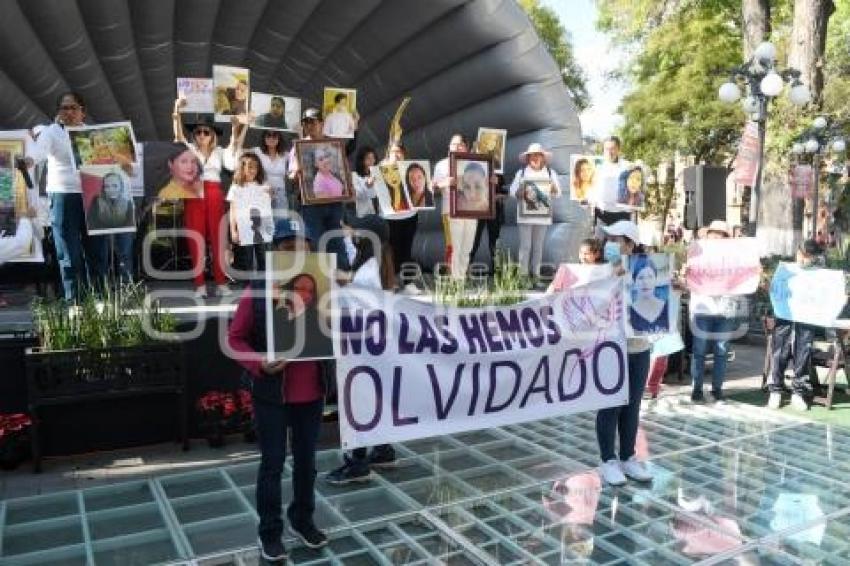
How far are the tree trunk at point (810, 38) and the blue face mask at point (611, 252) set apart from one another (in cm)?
1387

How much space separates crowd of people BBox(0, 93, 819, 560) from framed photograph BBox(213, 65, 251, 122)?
0.51m

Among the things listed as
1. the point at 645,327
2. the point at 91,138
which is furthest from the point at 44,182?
the point at 645,327

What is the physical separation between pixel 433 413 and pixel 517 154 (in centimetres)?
770

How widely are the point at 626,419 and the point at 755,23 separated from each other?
15.6 m

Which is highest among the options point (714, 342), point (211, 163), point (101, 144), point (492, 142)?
point (492, 142)

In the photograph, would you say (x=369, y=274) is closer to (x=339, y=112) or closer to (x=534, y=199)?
(x=534, y=199)

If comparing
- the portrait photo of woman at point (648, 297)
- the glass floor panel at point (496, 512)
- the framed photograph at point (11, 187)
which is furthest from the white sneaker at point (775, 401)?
the framed photograph at point (11, 187)

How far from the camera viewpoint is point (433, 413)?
4.59 m

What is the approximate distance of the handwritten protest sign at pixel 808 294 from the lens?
739 centimetres

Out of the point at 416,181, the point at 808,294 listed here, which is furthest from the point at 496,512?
the point at 416,181

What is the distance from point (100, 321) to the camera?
5695 mm

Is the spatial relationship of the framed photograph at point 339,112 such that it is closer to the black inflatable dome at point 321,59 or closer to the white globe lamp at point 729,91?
the black inflatable dome at point 321,59

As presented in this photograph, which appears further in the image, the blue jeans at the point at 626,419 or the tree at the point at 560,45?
the tree at the point at 560,45

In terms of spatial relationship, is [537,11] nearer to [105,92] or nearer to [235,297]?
[105,92]
